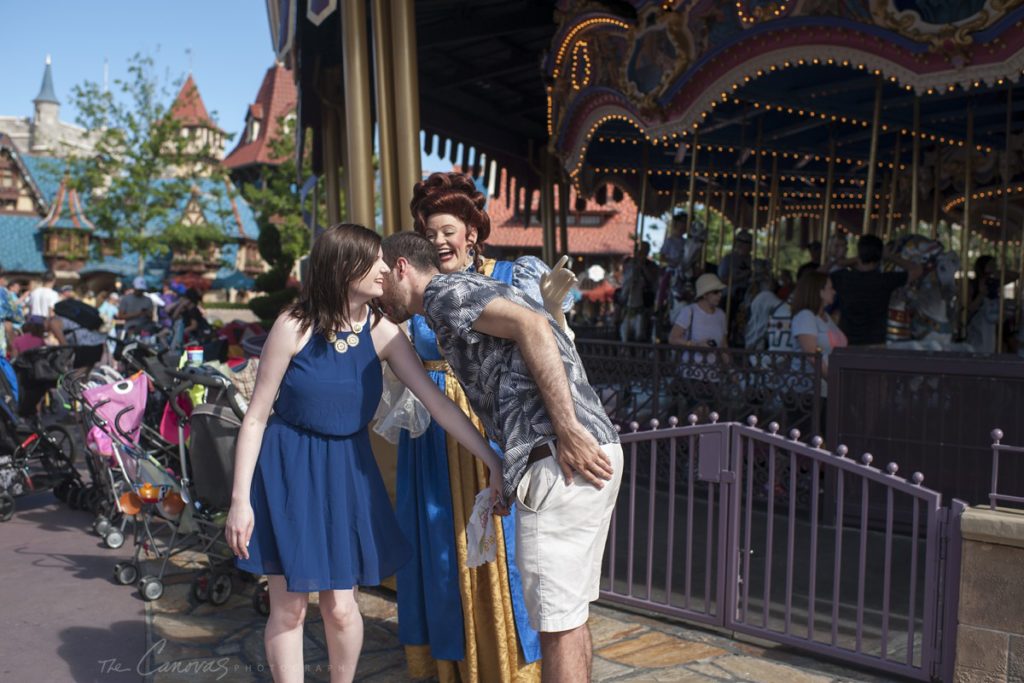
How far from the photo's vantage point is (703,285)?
848 centimetres

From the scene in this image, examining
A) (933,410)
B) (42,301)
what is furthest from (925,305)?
(42,301)

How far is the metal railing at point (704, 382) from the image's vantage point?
631 centimetres

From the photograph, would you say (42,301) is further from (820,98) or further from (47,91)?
(47,91)

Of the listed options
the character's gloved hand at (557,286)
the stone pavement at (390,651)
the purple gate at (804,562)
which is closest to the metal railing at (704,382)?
the purple gate at (804,562)

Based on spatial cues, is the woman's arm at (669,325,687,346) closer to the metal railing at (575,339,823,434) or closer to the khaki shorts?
the metal railing at (575,339,823,434)

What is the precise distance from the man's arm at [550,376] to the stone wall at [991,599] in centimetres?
186

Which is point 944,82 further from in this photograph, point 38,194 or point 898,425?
point 38,194

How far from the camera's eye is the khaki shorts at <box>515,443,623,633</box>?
2.58 meters

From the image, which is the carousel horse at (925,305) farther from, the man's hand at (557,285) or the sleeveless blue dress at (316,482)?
the sleeveless blue dress at (316,482)

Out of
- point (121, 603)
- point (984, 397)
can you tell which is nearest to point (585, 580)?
point (121, 603)

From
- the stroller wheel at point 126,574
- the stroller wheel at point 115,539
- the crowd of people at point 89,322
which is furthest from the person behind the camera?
the crowd of people at point 89,322

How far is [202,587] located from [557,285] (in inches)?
120

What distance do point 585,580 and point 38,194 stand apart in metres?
54.2

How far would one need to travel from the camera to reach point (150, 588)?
493 centimetres
